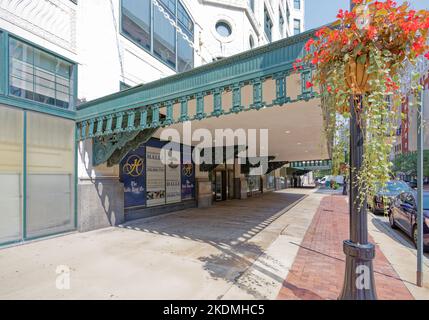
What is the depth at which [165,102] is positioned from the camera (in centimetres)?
571

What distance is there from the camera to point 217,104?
4.89 meters

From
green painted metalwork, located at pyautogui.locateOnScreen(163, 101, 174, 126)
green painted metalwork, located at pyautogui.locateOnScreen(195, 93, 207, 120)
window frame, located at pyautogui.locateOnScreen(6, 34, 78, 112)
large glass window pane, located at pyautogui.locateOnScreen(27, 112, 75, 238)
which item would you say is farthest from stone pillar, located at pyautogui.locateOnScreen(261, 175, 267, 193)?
green painted metalwork, located at pyautogui.locateOnScreen(195, 93, 207, 120)

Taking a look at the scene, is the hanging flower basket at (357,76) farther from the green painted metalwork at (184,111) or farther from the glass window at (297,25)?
the glass window at (297,25)

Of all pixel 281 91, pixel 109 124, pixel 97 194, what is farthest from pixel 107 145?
pixel 281 91

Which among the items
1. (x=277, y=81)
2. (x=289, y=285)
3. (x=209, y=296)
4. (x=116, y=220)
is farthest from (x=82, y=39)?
(x=289, y=285)

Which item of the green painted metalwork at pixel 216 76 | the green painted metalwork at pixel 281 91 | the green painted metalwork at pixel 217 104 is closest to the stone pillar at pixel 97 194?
the green painted metalwork at pixel 216 76

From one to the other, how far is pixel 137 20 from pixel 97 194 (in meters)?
7.14

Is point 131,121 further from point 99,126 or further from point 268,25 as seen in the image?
point 268,25

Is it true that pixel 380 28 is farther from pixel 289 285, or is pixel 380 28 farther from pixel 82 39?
pixel 82 39

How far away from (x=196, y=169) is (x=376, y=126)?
37.5 ft

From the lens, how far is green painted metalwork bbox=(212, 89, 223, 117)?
483 centimetres

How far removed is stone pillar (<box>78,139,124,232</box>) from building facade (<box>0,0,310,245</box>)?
0.03 metres

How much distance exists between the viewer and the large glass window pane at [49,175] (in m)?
6.49

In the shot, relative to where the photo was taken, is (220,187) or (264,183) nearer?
(220,187)
